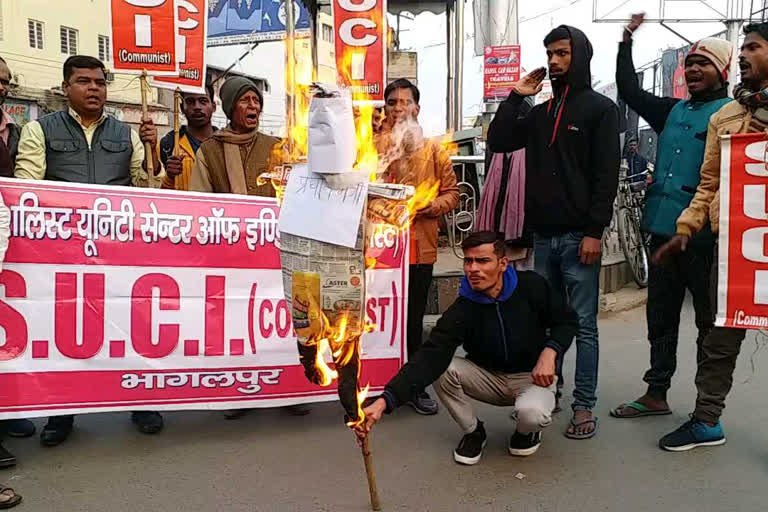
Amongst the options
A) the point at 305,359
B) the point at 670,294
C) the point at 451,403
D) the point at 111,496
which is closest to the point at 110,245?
the point at 111,496

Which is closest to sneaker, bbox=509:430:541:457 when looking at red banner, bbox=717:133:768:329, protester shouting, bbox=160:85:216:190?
red banner, bbox=717:133:768:329

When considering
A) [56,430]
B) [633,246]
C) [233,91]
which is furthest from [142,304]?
[633,246]

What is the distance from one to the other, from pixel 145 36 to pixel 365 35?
1779 mm

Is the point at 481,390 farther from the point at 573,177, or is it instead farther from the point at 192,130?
the point at 192,130

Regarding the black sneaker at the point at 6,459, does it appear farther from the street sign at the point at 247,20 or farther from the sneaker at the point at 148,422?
the street sign at the point at 247,20

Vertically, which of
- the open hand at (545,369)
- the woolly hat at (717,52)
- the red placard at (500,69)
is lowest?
the open hand at (545,369)

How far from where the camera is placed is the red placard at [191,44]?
479 cm

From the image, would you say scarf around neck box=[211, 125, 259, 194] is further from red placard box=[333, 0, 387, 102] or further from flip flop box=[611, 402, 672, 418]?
flip flop box=[611, 402, 672, 418]

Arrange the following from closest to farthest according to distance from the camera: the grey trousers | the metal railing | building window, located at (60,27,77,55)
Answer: the grey trousers < the metal railing < building window, located at (60,27,77,55)

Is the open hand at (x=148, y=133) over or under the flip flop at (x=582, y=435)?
over

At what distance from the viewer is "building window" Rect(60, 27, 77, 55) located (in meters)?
25.5

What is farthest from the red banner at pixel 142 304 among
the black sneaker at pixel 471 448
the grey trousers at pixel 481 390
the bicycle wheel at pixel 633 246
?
the bicycle wheel at pixel 633 246

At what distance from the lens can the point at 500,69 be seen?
1024cm

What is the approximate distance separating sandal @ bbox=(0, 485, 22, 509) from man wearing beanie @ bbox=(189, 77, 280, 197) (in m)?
1.82
